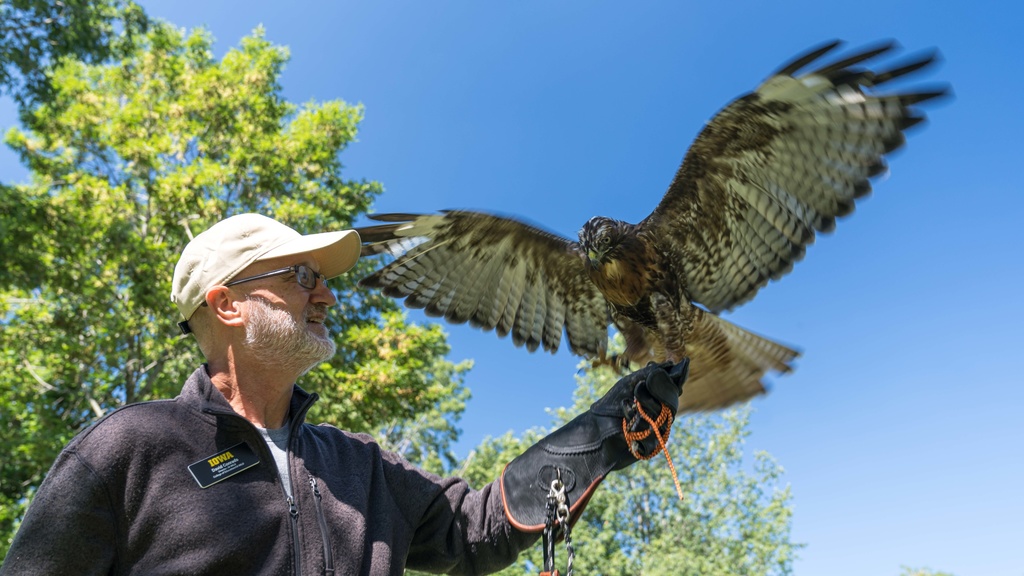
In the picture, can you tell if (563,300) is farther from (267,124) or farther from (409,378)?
(267,124)

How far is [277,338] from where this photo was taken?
220 cm

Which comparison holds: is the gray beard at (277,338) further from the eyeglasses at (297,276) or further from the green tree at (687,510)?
the green tree at (687,510)

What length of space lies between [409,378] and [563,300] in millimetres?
6093

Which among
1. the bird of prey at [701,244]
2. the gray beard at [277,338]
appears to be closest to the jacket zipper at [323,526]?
the gray beard at [277,338]

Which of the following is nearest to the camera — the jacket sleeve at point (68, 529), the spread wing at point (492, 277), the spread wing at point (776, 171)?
the jacket sleeve at point (68, 529)

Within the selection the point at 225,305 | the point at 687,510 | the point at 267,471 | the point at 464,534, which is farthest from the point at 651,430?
the point at 687,510

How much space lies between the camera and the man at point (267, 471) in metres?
1.76

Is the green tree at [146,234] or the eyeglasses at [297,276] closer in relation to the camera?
the eyeglasses at [297,276]

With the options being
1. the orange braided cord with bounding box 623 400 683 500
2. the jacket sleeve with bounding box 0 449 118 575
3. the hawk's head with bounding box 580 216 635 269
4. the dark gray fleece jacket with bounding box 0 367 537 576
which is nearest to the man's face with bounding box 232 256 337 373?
the dark gray fleece jacket with bounding box 0 367 537 576

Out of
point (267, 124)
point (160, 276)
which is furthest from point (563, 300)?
point (267, 124)

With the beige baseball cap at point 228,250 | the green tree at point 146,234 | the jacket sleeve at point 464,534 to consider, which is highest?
the green tree at point 146,234

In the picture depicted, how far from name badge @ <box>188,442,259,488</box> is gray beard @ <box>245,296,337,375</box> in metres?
0.31

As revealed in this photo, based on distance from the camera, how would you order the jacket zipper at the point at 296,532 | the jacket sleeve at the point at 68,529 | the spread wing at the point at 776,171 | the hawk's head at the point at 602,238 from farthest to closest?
1. the hawk's head at the point at 602,238
2. the spread wing at the point at 776,171
3. the jacket zipper at the point at 296,532
4. the jacket sleeve at the point at 68,529

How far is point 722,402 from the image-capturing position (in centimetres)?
347
